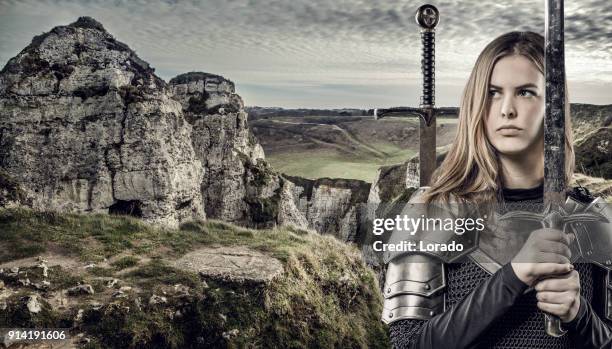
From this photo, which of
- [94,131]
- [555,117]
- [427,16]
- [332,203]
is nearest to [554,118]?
[555,117]

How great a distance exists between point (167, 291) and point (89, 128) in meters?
9.39

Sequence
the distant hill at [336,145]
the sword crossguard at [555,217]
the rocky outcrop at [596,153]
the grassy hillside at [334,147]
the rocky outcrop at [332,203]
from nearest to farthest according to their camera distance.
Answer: the sword crossguard at [555,217] → the rocky outcrop at [596,153] → the distant hill at [336,145] → the grassy hillside at [334,147] → the rocky outcrop at [332,203]

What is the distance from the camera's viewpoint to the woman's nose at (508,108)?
6.54 feet

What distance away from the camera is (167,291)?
578 centimetres

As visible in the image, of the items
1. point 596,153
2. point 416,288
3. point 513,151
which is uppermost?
point 596,153

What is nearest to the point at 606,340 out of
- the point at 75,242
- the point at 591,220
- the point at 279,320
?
the point at 591,220

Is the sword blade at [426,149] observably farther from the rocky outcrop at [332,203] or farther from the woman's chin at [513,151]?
the rocky outcrop at [332,203]

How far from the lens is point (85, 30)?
14258 mm

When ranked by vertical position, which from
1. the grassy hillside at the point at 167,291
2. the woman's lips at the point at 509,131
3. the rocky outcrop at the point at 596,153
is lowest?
the grassy hillside at the point at 167,291

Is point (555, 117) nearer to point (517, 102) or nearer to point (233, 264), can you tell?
point (517, 102)

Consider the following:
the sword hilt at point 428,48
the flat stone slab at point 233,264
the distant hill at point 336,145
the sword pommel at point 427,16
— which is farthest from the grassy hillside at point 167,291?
the distant hill at point 336,145

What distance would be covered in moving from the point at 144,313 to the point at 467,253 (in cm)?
420

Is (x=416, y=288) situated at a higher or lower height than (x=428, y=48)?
lower

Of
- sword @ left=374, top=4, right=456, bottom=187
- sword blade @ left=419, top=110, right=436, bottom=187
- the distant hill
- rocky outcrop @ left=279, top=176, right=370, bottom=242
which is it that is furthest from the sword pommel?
rocky outcrop @ left=279, top=176, right=370, bottom=242
